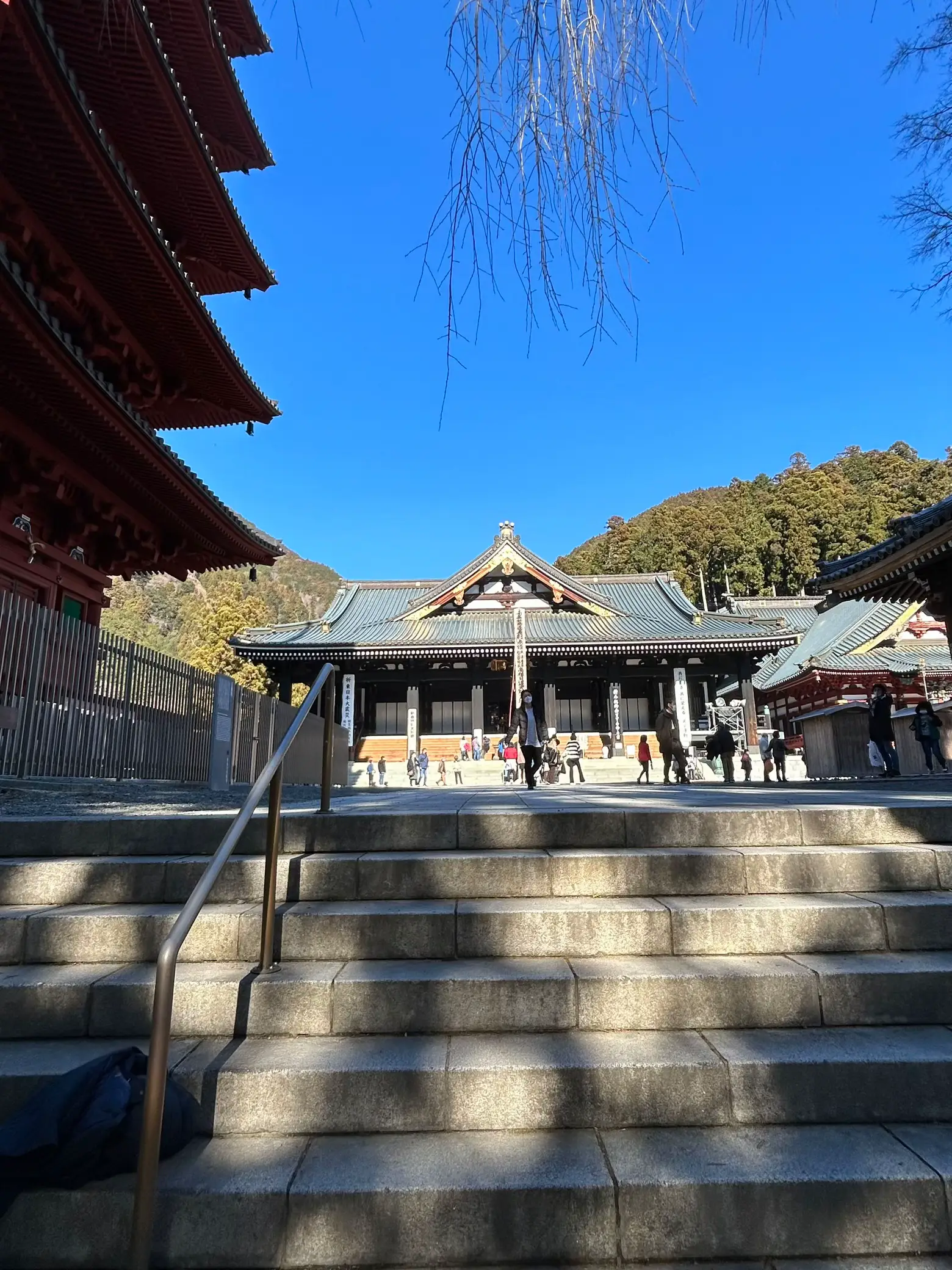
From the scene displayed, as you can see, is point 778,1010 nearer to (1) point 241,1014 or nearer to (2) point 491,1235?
(2) point 491,1235

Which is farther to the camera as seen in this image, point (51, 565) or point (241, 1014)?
point (51, 565)

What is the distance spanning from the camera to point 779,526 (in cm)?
5156

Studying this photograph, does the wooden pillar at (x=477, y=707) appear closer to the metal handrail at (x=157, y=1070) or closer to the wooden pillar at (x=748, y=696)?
the wooden pillar at (x=748, y=696)

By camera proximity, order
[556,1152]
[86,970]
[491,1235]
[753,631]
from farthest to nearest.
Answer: [753,631] → [86,970] → [556,1152] → [491,1235]

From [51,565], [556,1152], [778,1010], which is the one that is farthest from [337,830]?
[51,565]

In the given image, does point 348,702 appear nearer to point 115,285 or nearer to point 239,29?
point 115,285

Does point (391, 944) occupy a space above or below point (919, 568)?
below

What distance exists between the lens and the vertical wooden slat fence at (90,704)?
5.95 metres

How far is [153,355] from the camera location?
8789mm

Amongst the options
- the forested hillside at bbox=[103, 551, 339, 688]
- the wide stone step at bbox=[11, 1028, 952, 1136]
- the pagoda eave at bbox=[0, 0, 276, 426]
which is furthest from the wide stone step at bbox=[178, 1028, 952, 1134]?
the forested hillside at bbox=[103, 551, 339, 688]

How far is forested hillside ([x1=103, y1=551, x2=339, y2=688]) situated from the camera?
3641cm

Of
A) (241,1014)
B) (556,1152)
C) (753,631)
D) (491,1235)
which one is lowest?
(491,1235)

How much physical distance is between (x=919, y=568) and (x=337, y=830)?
9186mm

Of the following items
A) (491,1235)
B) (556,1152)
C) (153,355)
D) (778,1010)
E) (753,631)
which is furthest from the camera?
(753,631)
